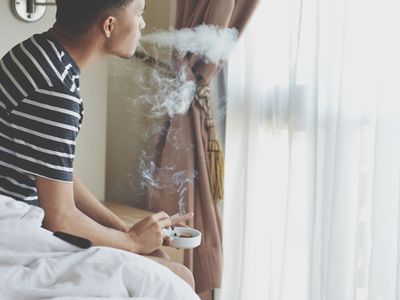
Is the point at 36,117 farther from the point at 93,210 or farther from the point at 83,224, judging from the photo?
the point at 93,210

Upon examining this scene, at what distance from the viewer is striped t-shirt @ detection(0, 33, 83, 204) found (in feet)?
3.36

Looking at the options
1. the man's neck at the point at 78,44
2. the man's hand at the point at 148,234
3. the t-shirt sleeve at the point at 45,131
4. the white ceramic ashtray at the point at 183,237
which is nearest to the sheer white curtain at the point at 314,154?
the white ceramic ashtray at the point at 183,237

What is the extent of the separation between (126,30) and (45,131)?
1.05 feet

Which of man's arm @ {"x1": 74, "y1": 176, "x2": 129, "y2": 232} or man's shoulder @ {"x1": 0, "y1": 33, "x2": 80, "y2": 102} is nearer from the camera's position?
man's shoulder @ {"x1": 0, "y1": 33, "x2": 80, "y2": 102}

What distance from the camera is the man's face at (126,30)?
3.86 ft

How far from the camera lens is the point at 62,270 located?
34.7 inches

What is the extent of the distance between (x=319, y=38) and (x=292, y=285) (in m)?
0.72

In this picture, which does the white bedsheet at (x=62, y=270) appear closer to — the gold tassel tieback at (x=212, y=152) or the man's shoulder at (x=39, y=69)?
the man's shoulder at (x=39, y=69)

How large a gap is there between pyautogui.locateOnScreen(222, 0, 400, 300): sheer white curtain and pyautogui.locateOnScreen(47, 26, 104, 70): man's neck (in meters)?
0.61

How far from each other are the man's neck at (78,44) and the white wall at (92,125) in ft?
2.59

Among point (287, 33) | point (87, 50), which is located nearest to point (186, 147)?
point (287, 33)

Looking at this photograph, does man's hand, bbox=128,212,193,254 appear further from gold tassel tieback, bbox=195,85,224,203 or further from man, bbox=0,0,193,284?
gold tassel tieback, bbox=195,85,224,203

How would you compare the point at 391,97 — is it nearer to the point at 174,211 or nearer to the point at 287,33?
the point at 287,33

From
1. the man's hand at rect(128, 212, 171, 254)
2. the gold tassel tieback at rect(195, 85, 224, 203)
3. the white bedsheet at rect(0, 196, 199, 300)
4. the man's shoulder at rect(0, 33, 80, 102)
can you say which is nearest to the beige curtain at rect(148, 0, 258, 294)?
the gold tassel tieback at rect(195, 85, 224, 203)
